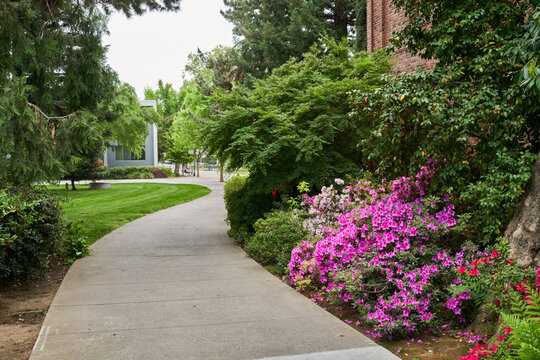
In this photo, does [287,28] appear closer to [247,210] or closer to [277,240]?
[247,210]

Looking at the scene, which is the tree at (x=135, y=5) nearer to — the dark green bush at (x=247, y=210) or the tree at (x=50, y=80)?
the tree at (x=50, y=80)

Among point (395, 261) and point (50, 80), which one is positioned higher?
point (50, 80)

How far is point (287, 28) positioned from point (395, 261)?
18168mm

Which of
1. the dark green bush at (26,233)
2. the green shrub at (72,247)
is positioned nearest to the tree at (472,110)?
the dark green bush at (26,233)

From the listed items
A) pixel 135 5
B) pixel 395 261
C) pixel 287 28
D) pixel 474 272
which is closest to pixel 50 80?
pixel 135 5

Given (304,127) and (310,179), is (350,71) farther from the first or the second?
(310,179)

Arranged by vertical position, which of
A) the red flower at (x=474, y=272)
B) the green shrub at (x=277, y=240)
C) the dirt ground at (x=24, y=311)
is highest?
the red flower at (x=474, y=272)

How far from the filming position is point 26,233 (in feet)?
21.1

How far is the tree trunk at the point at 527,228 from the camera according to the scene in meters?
4.41

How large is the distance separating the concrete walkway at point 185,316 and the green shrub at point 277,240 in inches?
10.8

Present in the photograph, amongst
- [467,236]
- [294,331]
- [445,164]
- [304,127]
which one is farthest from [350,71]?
[294,331]

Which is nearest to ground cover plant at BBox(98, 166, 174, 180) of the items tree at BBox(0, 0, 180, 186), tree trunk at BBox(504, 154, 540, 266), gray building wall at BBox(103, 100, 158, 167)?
gray building wall at BBox(103, 100, 158, 167)

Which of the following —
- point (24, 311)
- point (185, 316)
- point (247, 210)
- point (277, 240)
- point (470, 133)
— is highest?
point (470, 133)

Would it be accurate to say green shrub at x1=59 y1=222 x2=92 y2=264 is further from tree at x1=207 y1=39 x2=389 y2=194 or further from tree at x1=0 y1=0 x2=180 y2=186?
tree at x1=207 y1=39 x2=389 y2=194
